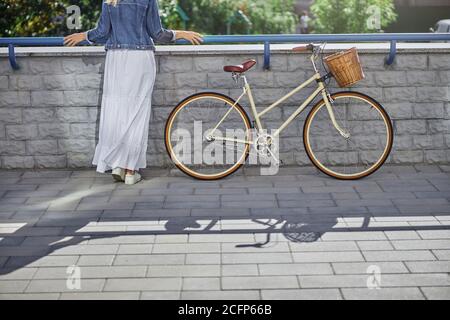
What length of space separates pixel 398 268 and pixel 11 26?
26.7ft

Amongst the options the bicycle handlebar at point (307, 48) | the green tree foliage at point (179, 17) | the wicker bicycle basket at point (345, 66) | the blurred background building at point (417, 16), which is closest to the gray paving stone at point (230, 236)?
the wicker bicycle basket at point (345, 66)

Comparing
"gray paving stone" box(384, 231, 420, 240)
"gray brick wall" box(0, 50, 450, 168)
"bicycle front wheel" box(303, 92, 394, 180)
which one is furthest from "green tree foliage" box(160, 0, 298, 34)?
"gray paving stone" box(384, 231, 420, 240)

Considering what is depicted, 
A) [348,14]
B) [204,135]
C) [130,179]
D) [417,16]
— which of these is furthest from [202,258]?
[417,16]

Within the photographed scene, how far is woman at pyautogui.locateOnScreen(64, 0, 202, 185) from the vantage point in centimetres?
680

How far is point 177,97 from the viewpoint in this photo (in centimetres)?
747

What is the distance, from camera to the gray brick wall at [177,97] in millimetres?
7418

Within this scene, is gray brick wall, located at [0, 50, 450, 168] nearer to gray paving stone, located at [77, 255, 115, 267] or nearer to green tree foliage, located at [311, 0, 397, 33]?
gray paving stone, located at [77, 255, 115, 267]

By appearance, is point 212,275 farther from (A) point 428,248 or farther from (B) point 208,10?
(B) point 208,10

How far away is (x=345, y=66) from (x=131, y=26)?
1.87m

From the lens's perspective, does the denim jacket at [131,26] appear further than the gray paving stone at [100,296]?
Yes

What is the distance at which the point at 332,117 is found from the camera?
23.3ft

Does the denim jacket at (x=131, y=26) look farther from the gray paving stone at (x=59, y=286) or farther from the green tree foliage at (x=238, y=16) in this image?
the green tree foliage at (x=238, y=16)

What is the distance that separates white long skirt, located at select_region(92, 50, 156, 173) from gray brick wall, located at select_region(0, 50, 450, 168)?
1.56 feet
